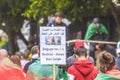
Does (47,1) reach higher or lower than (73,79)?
higher

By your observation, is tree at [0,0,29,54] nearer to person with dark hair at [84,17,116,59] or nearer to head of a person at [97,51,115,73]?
person with dark hair at [84,17,116,59]

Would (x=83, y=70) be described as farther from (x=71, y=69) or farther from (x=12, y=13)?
(x=12, y=13)

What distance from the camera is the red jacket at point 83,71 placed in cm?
873

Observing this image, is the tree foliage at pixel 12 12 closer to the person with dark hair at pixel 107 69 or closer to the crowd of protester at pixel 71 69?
the crowd of protester at pixel 71 69

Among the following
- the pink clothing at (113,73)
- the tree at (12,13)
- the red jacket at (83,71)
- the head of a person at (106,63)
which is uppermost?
the tree at (12,13)

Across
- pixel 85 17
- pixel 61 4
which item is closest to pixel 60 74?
pixel 61 4

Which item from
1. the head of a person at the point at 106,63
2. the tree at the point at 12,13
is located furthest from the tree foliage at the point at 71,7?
the head of a person at the point at 106,63

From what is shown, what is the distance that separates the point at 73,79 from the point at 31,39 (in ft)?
47.5

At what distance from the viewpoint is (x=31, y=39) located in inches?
912

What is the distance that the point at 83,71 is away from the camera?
873cm

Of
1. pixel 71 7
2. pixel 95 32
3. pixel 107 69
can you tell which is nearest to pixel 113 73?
pixel 107 69

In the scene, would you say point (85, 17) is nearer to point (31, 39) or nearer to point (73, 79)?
point (31, 39)

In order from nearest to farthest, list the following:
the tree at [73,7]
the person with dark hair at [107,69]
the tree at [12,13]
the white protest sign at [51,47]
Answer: the person with dark hair at [107,69] → the white protest sign at [51,47] → the tree at [73,7] → the tree at [12,13]

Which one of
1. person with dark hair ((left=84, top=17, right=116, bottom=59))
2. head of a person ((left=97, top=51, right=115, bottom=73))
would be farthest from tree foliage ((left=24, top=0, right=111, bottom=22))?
head of a person ((left=97, top=51, right=115, bottom=73))
